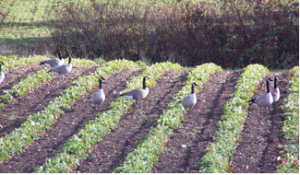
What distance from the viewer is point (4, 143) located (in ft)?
21.8

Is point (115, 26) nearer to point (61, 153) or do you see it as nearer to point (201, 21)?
point (201, 21)

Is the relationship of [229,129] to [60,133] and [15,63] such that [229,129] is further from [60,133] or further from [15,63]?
[15,63]

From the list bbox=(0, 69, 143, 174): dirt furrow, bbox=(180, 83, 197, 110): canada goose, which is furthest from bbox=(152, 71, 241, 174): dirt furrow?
bbox=(0, 69, 143, 174): dirt furrow

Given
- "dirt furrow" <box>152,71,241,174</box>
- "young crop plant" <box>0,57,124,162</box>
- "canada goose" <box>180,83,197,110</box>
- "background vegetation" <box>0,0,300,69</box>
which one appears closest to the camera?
"dirt furrow" <box>152,71,241,174</box>

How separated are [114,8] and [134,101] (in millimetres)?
8647

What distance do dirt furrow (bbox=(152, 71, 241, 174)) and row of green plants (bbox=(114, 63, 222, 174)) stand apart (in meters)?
0.14

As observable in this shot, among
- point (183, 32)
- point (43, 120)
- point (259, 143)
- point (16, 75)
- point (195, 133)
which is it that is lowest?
point (16, 75)

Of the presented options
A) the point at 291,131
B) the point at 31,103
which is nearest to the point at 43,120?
the point at 31,103

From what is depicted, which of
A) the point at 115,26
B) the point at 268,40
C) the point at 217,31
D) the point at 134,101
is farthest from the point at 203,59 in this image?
the point at 134,101

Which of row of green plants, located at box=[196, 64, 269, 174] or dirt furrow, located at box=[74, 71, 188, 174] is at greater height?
row of green plants, located at box=[196, 64, 269, 174]

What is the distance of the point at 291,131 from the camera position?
7.02m

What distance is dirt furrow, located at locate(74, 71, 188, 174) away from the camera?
6207 mm

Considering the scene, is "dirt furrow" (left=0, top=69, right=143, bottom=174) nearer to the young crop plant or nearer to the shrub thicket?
the young crop plant

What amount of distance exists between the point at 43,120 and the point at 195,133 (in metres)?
4.02
